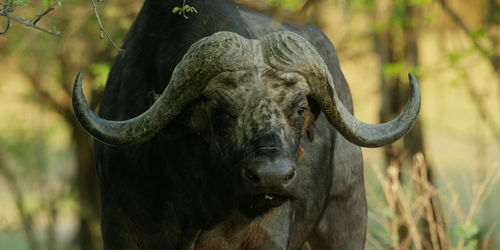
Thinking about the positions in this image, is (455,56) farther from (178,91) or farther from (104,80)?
(178,91)

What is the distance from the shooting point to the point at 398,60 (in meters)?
12.0

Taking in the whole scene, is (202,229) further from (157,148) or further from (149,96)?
(149,96)

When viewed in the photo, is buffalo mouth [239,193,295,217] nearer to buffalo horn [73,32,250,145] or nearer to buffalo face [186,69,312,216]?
buffalo face [186,69,312,216]

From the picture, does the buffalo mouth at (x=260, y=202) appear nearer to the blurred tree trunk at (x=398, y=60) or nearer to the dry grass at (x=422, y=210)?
the dry grass at (x=422, y=210)

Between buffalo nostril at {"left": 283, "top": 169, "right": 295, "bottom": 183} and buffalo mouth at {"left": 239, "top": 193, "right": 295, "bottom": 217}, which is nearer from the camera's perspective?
buffalo nostril at {"left": 283, "top": 169, "right": 295, "bottom": 183}

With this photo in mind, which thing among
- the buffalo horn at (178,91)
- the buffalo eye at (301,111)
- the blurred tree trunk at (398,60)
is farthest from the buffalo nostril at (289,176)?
the blurred tree trunk at (398,60)

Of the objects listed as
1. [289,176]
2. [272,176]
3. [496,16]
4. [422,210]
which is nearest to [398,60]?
[496,16]

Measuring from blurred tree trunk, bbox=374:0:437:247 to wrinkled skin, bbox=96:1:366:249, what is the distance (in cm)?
571

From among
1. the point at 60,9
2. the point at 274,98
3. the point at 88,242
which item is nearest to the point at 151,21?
→ the point at 274,98

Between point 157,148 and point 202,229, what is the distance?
0.58 meters

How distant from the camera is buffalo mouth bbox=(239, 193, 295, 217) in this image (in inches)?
159

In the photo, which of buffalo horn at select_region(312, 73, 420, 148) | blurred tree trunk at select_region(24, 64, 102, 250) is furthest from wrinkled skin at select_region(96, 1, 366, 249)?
blurred tree trunk at select_region(24, 64, 102, 250)

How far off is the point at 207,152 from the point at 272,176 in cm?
89

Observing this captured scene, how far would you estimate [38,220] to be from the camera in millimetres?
13781
